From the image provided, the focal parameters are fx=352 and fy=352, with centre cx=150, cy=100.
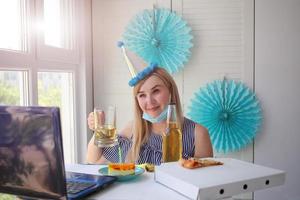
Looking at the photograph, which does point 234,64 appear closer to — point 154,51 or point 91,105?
point 154,51

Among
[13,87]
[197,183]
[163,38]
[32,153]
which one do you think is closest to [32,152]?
[32,153]

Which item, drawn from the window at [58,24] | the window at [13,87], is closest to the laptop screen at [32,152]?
the window at [13,87]

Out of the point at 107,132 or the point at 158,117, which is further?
the point at 158,117

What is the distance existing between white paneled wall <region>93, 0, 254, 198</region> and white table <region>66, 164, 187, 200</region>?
1.35 metres

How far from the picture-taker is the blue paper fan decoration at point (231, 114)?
2121 millimetres

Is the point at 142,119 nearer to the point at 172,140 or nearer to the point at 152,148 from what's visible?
the point at 152,148

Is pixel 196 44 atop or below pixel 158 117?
atop

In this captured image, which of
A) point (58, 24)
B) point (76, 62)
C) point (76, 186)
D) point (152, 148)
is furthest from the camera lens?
point (76, 62)

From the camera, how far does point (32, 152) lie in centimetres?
70

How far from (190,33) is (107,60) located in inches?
22.1

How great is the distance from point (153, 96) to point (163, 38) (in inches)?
24.3

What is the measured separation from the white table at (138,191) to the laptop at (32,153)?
14 centimetres

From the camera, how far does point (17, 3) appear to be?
1.52m

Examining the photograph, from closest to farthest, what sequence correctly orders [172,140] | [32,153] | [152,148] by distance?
[32,153] → [172,140] → [152,148]
